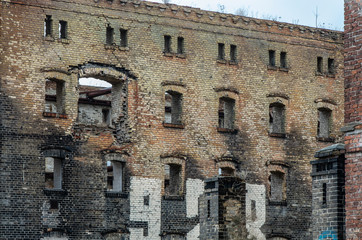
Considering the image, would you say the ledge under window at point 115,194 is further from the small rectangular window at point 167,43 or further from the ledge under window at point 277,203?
the ledge under window at point 277,203

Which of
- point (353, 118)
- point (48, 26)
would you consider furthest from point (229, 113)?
point (353, 118)

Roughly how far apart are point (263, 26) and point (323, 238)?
1729 cm

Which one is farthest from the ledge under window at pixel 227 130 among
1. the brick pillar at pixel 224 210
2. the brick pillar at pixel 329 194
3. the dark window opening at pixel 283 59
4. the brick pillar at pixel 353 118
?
the brick pillar at pixel 353 118

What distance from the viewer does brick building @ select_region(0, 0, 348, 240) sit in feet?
81.5

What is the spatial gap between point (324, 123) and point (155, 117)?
7.27m

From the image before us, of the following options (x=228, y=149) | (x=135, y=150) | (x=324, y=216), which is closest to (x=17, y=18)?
(x=135, y=150)

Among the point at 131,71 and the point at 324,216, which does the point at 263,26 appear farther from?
the point at 324,216

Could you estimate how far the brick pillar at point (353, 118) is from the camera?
36.9ft

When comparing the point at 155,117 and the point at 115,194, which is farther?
the point at 155,117

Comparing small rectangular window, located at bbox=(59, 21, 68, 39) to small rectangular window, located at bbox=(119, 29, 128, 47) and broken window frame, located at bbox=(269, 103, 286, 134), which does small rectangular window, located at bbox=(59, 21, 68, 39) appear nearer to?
small rectangular window, located at bbox=(119, 29, 128, 47)

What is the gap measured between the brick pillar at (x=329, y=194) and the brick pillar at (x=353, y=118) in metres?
1.69

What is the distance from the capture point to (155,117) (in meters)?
27.0

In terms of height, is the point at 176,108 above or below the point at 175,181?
above

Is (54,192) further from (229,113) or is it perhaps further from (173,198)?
(229,113)
